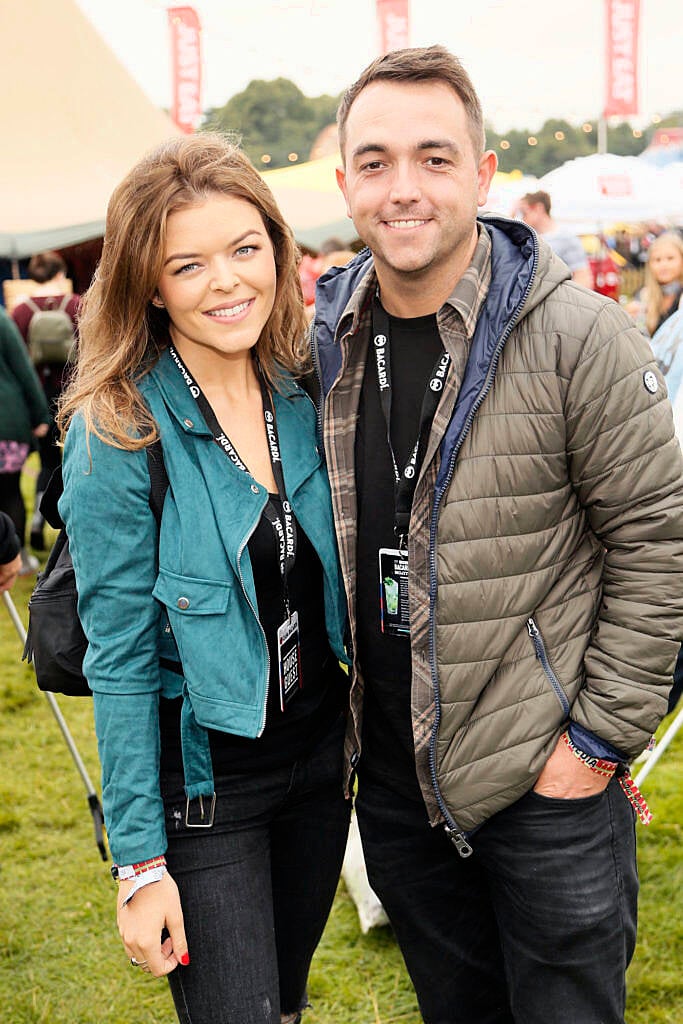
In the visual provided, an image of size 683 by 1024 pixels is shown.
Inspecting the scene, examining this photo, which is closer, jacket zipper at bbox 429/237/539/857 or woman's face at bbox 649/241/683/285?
jacket zipper at bbox 429/237/539/857

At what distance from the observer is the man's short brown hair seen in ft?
6.98

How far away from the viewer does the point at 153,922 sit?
198 cm

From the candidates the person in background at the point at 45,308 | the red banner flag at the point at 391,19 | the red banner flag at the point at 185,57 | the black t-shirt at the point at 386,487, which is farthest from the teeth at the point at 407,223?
the red banner flag at the point at 391,19

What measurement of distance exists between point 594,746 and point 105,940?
94.8 inches

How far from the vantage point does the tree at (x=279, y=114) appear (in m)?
68.6

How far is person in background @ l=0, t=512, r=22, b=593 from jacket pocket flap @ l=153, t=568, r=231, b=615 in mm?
1095

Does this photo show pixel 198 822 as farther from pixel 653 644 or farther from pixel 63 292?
pixel 63 292

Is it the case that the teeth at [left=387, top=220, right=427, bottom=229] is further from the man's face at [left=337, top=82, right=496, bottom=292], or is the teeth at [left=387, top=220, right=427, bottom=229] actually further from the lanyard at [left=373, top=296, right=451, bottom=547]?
the lanyard at [left=373, top=296, right=451, bottom=547]

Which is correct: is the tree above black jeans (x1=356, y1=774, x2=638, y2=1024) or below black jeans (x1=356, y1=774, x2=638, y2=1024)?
above

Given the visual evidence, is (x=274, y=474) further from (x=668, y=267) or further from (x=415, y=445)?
(x=668, y=267)

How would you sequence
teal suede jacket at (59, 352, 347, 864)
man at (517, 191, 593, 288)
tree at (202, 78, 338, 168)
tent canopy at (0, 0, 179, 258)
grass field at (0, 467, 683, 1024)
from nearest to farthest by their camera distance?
teal suede jacket at (59, 352, 347, 864)
grass field at (0, 467, 683, 1024)
man at (517, 191, 593, 288)
tent canopy at (0, 0, 179, 258)
tree at (202, 78, 338, 168)

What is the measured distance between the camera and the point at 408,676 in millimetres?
2209

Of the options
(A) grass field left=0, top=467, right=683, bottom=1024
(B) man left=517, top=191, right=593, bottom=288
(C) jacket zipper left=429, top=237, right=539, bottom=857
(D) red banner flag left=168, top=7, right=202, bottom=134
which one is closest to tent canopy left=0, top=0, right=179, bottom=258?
(B) man left=517, top=191, right=593, bottom=288

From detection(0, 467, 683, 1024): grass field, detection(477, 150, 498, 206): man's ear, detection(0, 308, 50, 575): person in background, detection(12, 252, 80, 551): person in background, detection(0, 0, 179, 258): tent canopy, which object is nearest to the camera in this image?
detection(477, 150, 498, 206): man's ear
